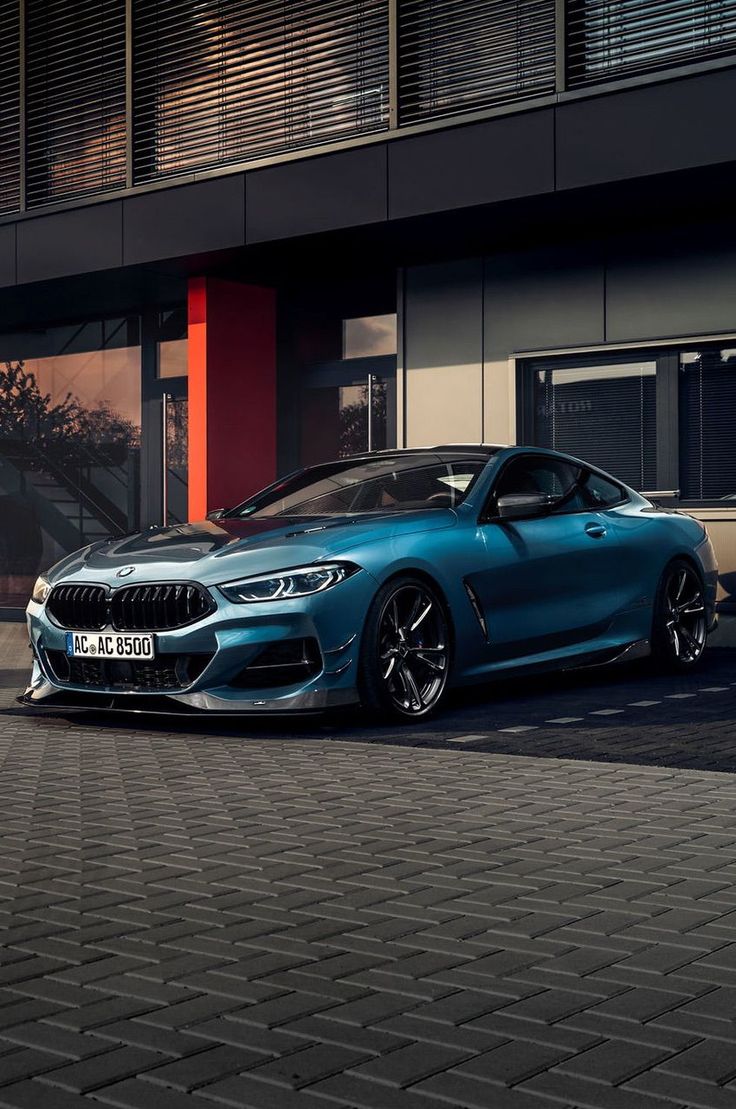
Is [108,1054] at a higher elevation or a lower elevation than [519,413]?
lower

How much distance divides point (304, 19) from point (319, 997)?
542 inches

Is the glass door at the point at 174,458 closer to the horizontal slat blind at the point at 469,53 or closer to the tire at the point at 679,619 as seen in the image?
the horizontal slat blind at the point at 469,53

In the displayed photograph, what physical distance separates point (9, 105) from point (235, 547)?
12.3m

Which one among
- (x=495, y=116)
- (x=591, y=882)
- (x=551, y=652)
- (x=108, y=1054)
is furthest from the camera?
(x=495, y=116)

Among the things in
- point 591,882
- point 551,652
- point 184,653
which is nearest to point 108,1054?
point 591,882

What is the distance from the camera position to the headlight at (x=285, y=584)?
25.7ft

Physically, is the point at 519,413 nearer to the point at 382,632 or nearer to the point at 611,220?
the point at 611,220

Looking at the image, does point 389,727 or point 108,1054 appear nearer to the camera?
point 108,1054

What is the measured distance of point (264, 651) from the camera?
7.77m

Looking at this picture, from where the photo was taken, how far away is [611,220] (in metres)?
14.0

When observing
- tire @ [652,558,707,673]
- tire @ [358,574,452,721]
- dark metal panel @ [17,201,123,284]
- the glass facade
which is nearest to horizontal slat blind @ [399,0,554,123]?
dark metal panel @ [17,201,123,284]

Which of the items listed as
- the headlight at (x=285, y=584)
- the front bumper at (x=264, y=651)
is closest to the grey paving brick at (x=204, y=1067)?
the front bumper at (x=264, y=651)

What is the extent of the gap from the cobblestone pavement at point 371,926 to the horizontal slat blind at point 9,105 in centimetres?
1249

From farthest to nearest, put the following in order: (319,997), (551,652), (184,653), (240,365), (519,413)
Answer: (240,365)
(519,413)
(551,652)
(184,653)
(319,997)
